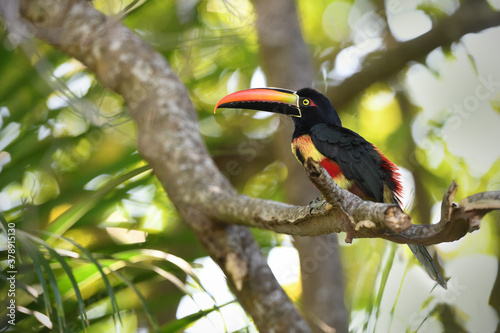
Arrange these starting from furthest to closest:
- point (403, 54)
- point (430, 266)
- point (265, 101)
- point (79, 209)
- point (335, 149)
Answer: point (403, 54)
point (265, 101)
point (335, 149)
point (79, 209)
point (430, 266)

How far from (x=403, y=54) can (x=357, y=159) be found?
4.17 feet

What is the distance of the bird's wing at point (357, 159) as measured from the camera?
2.50 metres

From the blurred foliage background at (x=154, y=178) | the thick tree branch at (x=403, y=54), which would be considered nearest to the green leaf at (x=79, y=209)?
the blurred foliage background at (x=154, y=178)

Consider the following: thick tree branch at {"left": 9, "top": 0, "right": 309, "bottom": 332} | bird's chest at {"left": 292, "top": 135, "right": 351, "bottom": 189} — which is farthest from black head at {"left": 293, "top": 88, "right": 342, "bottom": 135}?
thick tree branch at {"left": 9, "top": 0, "right": 309, "bottom": 332}

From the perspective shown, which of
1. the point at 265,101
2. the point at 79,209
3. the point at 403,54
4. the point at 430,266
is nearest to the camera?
the point at 430,266

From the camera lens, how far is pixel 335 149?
2.58 m

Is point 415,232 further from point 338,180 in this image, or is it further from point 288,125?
point 288,125

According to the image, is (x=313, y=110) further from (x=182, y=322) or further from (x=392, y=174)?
(x=182, y=322)

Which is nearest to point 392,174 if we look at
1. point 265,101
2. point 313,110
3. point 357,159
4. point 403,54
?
point 357,159

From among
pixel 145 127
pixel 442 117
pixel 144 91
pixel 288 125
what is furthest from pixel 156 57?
pixel 442 117

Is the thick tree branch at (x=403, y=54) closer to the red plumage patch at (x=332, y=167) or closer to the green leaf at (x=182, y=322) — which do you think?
the red plumage patch at (x=332, y=167)

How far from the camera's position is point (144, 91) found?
311cm

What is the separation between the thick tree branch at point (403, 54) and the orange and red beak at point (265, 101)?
619 millimetres

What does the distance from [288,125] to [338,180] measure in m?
0.99
